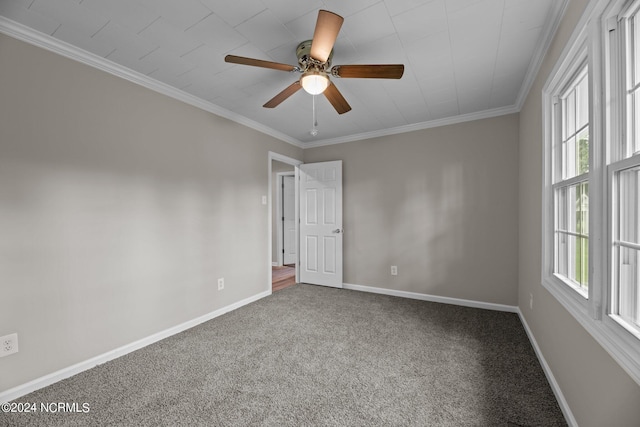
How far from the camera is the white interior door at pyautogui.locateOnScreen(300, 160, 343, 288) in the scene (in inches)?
172

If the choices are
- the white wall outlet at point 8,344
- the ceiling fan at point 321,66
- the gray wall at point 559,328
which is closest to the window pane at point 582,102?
the gray wall at point 559,328

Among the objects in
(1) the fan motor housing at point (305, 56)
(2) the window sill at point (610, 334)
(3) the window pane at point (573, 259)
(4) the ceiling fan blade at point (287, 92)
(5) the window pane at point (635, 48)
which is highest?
(1) the fan motor housing at point (305, 56)

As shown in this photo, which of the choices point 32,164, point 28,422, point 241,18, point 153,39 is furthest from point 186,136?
point 28,422

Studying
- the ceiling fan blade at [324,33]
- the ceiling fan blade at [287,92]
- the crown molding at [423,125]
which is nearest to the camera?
the ceiling fan blade at [324,33]

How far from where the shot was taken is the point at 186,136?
289 centimetres

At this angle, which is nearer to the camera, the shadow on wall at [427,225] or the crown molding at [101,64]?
the crown molding at [101,64]

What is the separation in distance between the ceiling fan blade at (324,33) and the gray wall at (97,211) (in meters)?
1.82

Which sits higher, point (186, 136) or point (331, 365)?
point (186, 136)

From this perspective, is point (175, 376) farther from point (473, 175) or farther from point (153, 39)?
point (473, 175)

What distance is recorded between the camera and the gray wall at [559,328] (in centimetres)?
108

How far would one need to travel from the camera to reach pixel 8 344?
5.77 feet

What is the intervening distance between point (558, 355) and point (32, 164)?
371 cm

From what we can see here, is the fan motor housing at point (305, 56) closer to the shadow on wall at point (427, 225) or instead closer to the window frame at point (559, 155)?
the window frame at point (559, 155)

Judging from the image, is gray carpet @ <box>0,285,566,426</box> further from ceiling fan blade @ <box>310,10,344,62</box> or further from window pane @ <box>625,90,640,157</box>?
ceiling fan blade @ <box>310,10,344,62</box>
